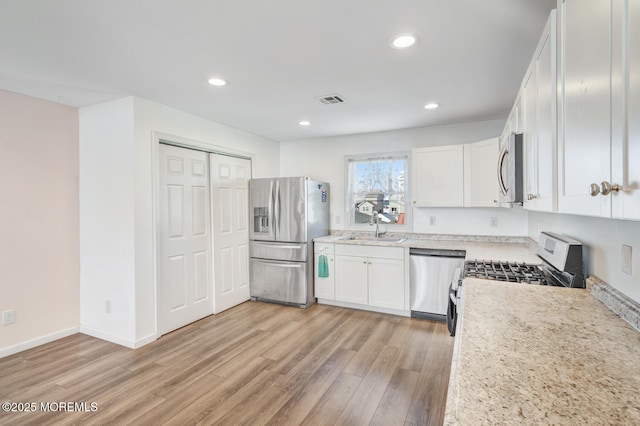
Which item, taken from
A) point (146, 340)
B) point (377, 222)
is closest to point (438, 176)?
point (377, 222)

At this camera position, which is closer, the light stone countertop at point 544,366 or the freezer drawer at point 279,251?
the light stone countertop at point 544,366

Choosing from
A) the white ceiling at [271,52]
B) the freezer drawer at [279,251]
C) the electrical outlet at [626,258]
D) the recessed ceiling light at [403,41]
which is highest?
the white ceiling at [271,52]

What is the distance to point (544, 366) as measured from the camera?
2.84ft

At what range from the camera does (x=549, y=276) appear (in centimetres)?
205

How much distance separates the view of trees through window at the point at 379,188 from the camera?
4.41 metres

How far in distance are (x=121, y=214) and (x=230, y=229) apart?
4.39 ft

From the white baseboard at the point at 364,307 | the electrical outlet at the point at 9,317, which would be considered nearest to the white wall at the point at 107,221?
the electrical outlet at the point at 9,317

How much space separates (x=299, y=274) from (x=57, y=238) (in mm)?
2593

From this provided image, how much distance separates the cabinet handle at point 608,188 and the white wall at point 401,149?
3.48 m

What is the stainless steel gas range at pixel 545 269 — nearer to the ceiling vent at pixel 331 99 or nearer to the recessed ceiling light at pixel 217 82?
the ceiling vent at pixel 331 99

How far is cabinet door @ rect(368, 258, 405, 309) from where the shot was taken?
3.71m

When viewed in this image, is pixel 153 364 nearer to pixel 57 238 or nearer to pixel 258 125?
pixel 57 238

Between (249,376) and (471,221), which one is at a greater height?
(471,221)

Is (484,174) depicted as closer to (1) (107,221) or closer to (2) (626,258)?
(2) (626,258)
